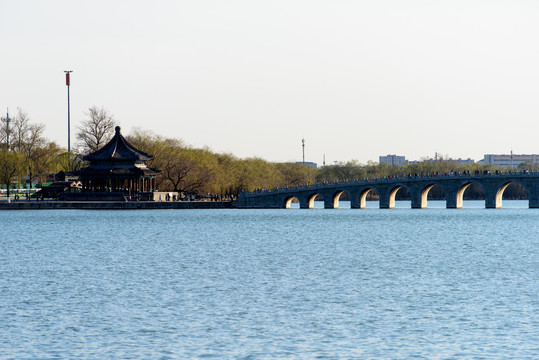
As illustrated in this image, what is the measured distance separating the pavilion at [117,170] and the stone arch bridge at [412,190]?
44.3ft

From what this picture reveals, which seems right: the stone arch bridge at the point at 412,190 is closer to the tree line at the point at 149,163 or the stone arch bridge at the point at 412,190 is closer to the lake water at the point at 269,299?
the tree line at the point at 149,163

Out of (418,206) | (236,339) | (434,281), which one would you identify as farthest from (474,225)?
(236,339)

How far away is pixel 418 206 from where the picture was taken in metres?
116

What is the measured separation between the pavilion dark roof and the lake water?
5027 cm

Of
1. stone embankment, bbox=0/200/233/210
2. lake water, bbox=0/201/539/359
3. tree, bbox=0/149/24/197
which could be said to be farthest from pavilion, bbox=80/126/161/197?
lake water, bbox=0/201/539/359

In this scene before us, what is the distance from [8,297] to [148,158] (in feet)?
260

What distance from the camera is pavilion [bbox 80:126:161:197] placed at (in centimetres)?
10650

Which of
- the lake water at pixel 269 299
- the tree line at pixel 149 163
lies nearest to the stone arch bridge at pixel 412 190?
the tree line at pixel 149 163

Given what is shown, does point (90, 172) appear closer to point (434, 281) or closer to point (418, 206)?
point (418, 206)

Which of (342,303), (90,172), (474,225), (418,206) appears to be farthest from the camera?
(418,206)

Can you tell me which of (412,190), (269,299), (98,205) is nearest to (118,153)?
(98,205)

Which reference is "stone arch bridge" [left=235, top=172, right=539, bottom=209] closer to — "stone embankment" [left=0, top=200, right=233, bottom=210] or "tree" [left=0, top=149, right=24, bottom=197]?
"stone embankment" [left=0, top=200, right=233, bottom=210]

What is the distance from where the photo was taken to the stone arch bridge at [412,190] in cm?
10686

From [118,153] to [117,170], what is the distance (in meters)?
2.02
